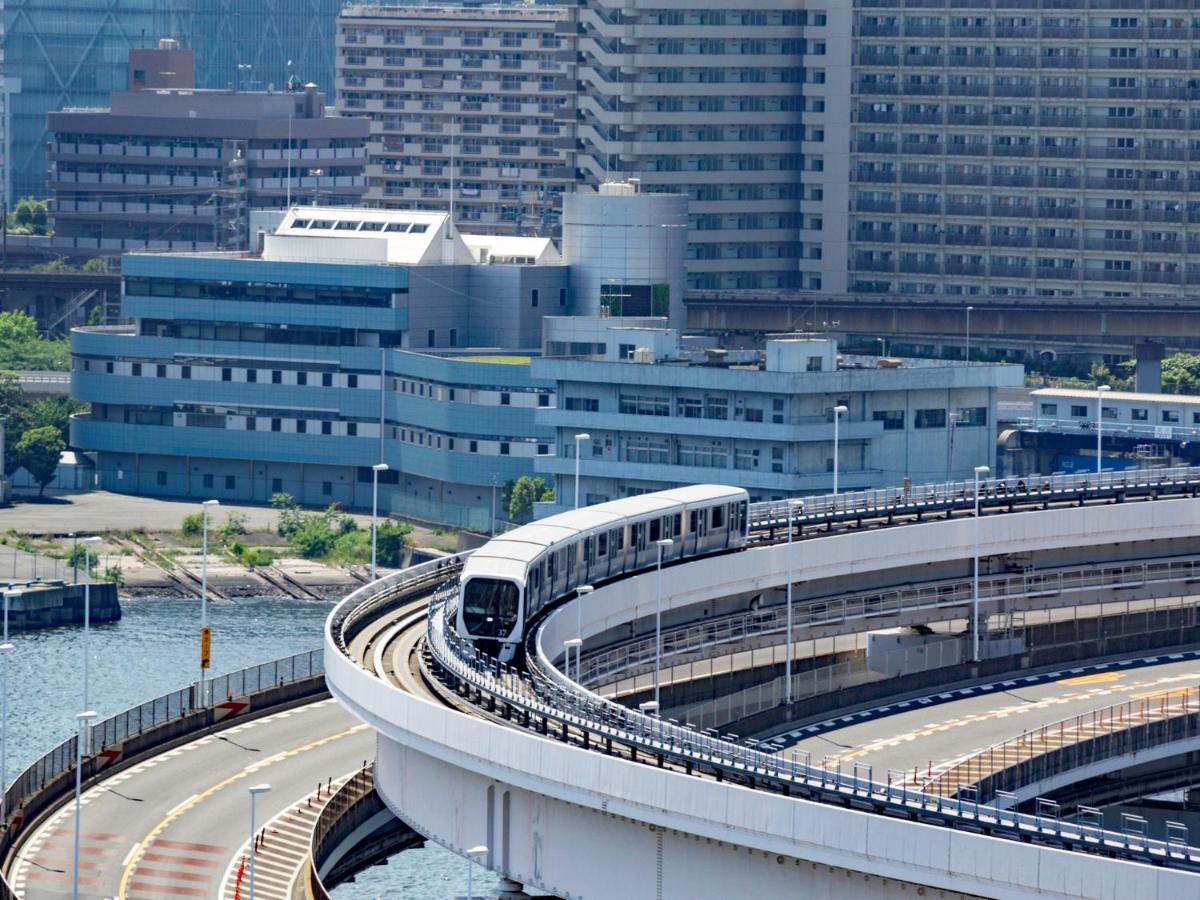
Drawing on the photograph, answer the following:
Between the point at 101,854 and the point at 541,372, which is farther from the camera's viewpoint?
the point at 541,372

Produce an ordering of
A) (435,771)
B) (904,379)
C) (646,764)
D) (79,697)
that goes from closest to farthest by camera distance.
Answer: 1. (646,764)
2. (435,771)
3. (79,697)
4. (904,379)

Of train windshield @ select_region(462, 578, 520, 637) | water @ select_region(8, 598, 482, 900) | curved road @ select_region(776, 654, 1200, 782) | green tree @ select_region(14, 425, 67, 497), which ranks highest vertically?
train windshield @ select_region(462, 578, 520, 637)

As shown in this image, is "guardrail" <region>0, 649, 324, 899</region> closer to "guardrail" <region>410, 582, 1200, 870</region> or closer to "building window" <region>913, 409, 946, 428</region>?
"guardrail" <region>410, 582, 1200, 870</region>

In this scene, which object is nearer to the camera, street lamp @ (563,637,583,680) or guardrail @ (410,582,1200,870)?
guardrail @ (410,582,1200,870)

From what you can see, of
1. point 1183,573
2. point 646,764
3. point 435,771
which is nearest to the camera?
point 646,764

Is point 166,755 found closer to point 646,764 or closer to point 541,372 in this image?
point 646,764

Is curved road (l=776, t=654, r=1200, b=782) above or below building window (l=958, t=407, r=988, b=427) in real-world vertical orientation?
below

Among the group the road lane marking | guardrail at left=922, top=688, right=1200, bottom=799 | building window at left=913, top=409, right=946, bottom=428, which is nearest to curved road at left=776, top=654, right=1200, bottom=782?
guardrail at left=922, top=688, right=1200, bottom=799

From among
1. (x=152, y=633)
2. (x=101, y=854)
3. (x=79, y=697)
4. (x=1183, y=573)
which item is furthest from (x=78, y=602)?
(x=101, y=854)
